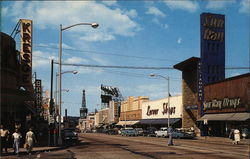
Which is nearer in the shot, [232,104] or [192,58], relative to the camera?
[232,104]

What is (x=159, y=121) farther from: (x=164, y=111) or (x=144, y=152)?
(x=144, y=152)

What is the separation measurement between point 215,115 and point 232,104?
412 centimetres

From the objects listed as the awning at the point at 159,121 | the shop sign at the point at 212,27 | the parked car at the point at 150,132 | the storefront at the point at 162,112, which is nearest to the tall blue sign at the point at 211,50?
the shop sign at the point at 212,27

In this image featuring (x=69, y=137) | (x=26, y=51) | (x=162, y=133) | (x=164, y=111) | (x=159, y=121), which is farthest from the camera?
(x=159, y=121)

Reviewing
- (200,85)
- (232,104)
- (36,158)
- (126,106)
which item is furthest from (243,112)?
(126,106)

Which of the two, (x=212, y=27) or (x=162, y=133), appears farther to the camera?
(x=162, y=133)

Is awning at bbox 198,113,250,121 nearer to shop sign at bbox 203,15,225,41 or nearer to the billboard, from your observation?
the billboard

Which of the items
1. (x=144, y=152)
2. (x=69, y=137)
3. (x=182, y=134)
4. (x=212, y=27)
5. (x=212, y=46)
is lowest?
(x=182, y=134)

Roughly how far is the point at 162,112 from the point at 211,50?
20.6m

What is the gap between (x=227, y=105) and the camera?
47.0 metres

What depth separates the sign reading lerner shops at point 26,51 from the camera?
30.7 metres

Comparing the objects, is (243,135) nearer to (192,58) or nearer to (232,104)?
(232,104)

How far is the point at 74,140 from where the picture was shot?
3772 centimetres

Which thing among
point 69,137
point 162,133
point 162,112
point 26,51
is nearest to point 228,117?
point 162,133
